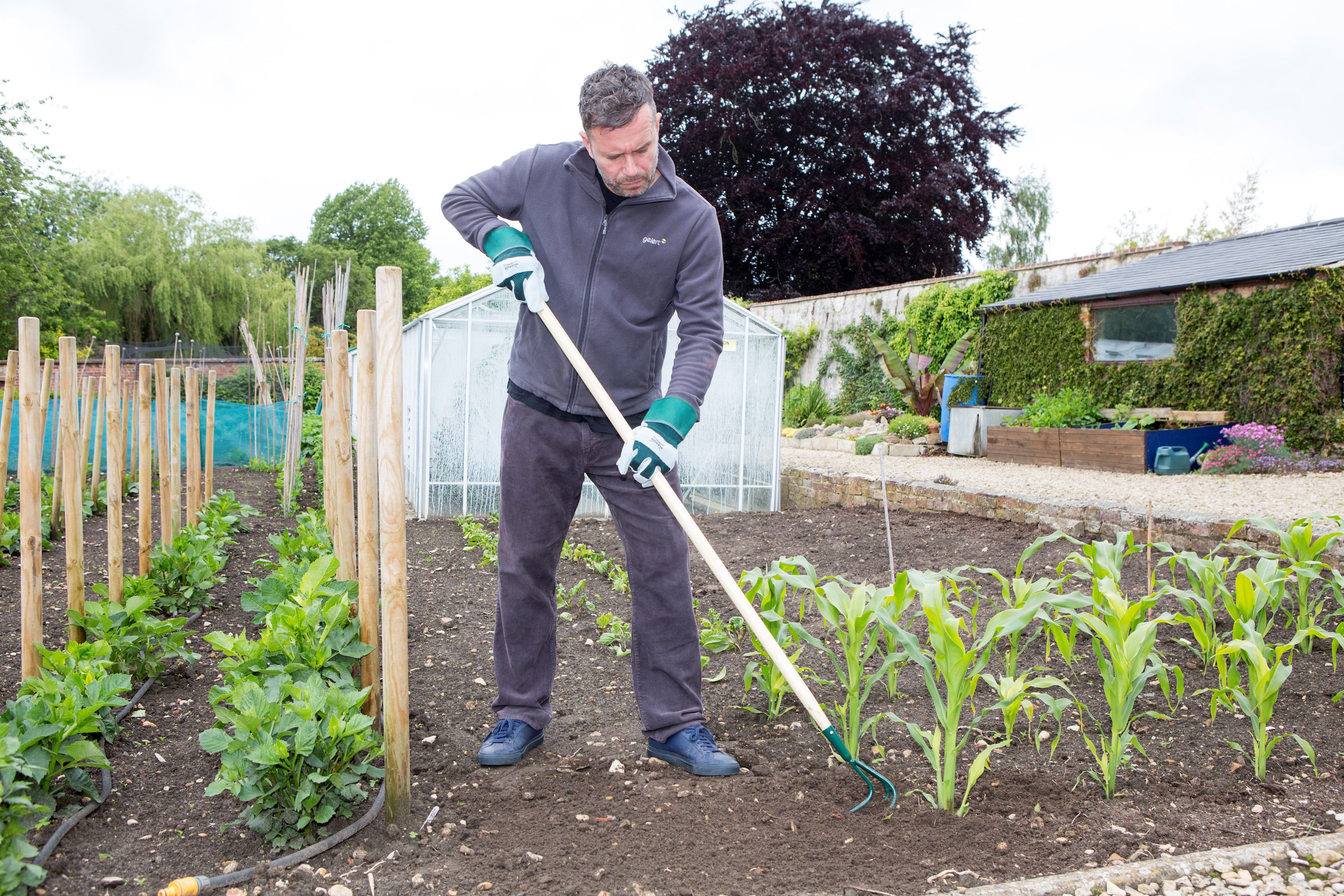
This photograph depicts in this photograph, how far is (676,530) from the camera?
7.69 ft

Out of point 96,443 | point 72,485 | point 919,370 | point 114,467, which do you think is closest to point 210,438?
point 96,443

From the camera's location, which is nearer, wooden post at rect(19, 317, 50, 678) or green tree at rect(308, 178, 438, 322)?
wooden post at rect(19, 317, 50, 678)

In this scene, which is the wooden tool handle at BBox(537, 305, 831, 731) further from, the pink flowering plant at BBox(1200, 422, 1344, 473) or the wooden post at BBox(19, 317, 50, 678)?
the pink flowering plant at BBox(1200, 422, 1344, 473)

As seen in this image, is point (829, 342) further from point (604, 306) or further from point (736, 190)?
point (604, 306)

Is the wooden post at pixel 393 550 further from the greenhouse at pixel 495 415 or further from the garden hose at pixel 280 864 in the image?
the greenhouse at pixel 495 415

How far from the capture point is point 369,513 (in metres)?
2.04

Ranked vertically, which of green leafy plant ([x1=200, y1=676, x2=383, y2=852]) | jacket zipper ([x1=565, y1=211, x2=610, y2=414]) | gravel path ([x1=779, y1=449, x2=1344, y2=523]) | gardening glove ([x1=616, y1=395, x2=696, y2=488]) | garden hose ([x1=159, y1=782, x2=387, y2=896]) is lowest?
garden hose ([x1=159, y1=782, x2=387, y2=896])

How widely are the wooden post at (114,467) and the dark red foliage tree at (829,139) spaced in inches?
628

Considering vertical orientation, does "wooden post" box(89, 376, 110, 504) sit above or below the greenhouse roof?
below

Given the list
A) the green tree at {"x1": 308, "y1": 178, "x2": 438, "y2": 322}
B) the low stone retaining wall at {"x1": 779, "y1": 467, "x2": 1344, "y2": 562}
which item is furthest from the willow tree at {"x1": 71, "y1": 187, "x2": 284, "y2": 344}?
the low stone retaining wall at {"x1": 779, "y1": 467, "x2": 1344, "y2": 562}

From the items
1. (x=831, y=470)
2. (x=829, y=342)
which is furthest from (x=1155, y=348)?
(x=829, y=342)

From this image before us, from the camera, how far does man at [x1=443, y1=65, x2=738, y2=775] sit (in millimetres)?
2309

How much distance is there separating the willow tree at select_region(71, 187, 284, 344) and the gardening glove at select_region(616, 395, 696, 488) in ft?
76.0

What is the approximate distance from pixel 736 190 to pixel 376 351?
59.3 ft
